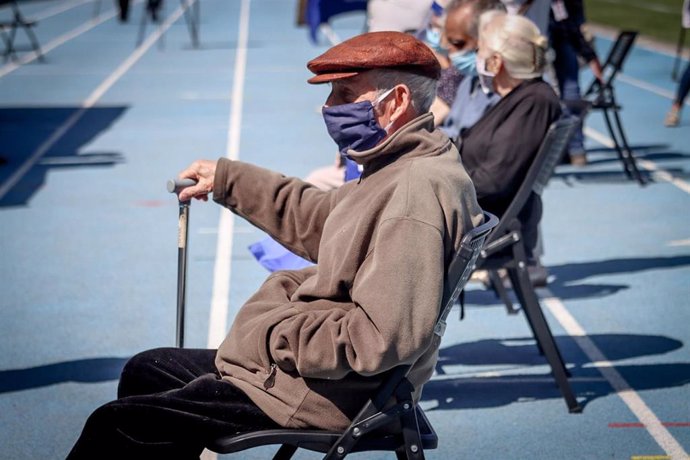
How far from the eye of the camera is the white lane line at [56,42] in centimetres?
2145

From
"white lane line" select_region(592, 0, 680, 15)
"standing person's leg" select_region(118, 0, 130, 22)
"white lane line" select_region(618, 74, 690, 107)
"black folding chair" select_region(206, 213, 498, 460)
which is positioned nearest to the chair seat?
"black folding chair" select_region(206, 213, 498, 460)

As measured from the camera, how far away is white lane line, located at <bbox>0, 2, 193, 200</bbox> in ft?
37.9

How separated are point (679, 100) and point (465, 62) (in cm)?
814

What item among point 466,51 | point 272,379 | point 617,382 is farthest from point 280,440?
point 466,51

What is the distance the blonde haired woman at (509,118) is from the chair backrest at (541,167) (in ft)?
0.19

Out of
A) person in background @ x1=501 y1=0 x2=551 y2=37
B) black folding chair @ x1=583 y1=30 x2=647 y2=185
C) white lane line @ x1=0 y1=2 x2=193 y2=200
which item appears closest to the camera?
person in background @ x1=501 y1=0 x2=551 y2=37

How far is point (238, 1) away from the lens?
3838cm

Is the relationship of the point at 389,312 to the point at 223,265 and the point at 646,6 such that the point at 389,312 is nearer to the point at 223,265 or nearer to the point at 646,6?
the point at 223,265

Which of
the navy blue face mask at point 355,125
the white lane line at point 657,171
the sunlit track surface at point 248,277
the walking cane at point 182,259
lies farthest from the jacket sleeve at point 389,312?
the white lane line at point 657,171

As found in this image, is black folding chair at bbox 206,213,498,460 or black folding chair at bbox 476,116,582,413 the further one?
black folding chair at bbox 476,116,582,413

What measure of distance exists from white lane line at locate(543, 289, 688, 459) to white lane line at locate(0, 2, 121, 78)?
15205mm

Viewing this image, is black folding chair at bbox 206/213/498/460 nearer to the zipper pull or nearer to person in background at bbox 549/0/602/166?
the zipper pull

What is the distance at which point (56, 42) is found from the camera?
26.0 m

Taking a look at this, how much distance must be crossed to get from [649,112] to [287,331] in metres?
13.0
